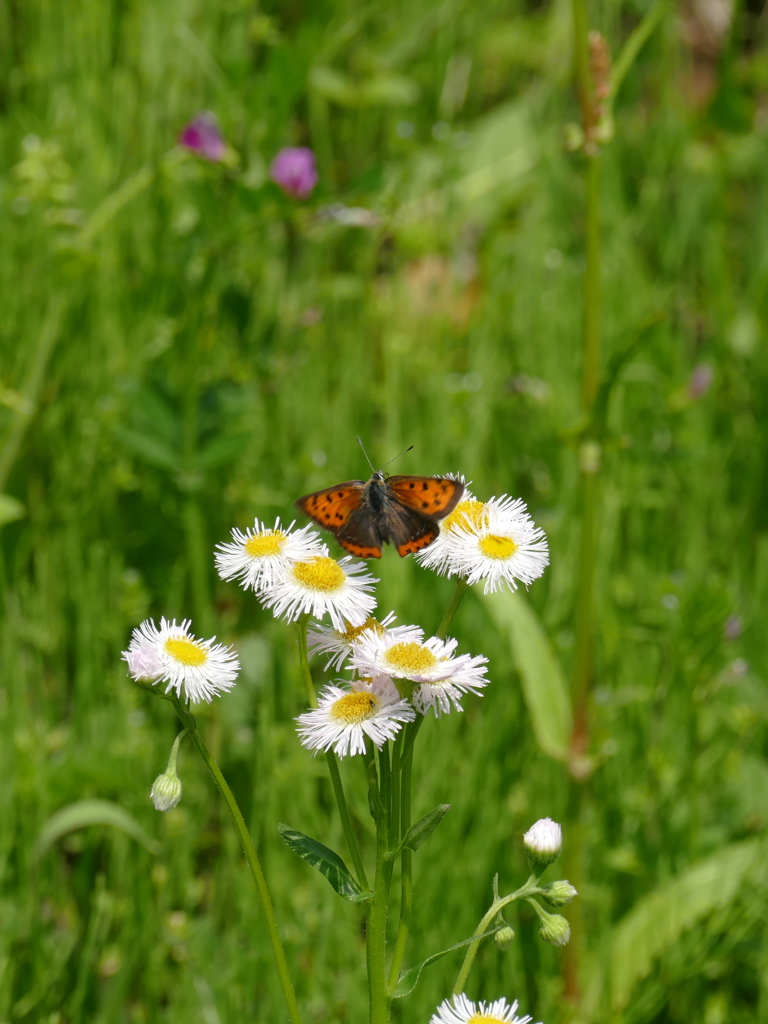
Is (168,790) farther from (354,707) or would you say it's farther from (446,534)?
(446,534)

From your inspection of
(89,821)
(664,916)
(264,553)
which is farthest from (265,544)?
(664,916)

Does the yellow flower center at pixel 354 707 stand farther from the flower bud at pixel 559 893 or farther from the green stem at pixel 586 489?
the green stem at pixel 586 489

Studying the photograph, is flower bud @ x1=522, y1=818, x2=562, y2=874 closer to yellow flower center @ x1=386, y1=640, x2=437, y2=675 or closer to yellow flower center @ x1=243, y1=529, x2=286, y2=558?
yellow flower center @ x1=386, y1=640, x2=437, y2=675

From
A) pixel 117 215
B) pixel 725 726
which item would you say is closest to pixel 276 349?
pixel 117 215

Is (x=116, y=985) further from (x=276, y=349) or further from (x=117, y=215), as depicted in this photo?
(x=117, y=215)

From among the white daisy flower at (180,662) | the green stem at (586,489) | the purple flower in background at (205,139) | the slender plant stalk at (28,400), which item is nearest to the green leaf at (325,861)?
the white daisy flower at (180,662)
